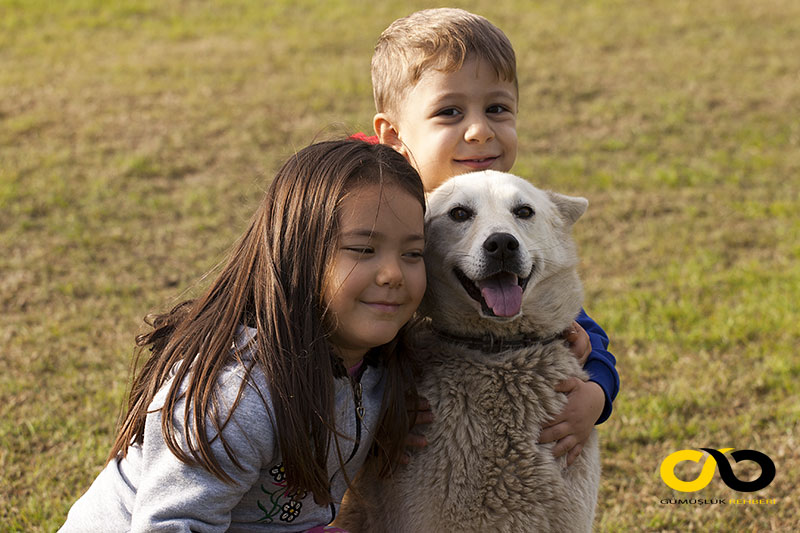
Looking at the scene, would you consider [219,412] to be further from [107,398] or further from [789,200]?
[789,200]

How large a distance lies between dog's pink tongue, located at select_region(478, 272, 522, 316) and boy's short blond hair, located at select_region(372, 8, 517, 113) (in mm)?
1029

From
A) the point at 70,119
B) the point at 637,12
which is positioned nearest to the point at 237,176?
the point at 70,119

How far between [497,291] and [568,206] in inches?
24.5

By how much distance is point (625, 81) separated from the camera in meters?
10.5

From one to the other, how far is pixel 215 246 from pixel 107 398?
2430mm

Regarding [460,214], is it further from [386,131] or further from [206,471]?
[206,471]

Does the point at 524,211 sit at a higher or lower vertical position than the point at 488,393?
higher

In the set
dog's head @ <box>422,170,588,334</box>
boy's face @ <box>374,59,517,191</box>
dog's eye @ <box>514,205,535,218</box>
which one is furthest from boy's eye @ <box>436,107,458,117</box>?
dog's eye @ <box>514,205,535,218</box>

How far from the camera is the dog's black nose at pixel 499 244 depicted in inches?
103

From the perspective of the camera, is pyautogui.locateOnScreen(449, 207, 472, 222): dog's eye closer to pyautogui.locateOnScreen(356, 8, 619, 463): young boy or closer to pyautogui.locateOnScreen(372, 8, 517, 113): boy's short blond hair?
pyautogui.locateOnScreen(356, 8, 619, 463): young boy

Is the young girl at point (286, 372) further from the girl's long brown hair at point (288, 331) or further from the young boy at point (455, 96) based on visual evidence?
the young boy at point (455, 96)

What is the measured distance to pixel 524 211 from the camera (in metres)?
2.89

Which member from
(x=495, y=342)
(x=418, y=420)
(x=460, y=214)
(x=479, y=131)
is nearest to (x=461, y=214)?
(x=460, y=214)

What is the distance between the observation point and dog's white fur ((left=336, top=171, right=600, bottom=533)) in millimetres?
2631
